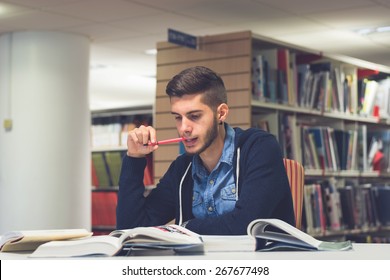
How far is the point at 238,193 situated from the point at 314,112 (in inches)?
117

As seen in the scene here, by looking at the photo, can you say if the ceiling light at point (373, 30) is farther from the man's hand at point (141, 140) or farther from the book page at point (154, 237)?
the book page at point (154, 237)

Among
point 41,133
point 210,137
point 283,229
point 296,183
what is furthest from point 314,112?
point 283,229

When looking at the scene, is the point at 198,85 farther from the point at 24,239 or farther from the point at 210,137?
the point at 24,239

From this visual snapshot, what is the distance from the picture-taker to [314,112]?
505 cm

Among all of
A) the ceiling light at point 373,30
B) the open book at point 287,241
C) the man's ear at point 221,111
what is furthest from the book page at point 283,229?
the ceiling light at point 373,30

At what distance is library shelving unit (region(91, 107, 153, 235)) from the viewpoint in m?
7.16

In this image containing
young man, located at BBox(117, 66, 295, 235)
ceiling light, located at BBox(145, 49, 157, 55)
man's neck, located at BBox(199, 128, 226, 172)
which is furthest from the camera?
ceiling light, located at BBox(145, 49, 157, 55)

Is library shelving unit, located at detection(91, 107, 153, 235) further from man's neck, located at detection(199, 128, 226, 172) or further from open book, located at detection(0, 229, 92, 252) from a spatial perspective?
open book, located at detection(0, 229, 92, 252)

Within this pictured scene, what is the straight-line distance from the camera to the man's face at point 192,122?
7.11ft

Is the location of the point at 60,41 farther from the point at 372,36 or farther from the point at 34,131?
the point at 372,36

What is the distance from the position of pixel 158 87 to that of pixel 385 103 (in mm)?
2188

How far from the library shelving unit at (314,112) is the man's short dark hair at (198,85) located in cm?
215

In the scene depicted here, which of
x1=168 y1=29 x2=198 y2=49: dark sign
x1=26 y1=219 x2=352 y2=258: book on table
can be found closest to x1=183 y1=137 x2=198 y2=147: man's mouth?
x1=26 y1=219 x2=352 y2=258: book on table

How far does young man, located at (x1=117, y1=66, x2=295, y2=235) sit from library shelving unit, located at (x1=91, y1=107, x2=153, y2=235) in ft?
14.9
